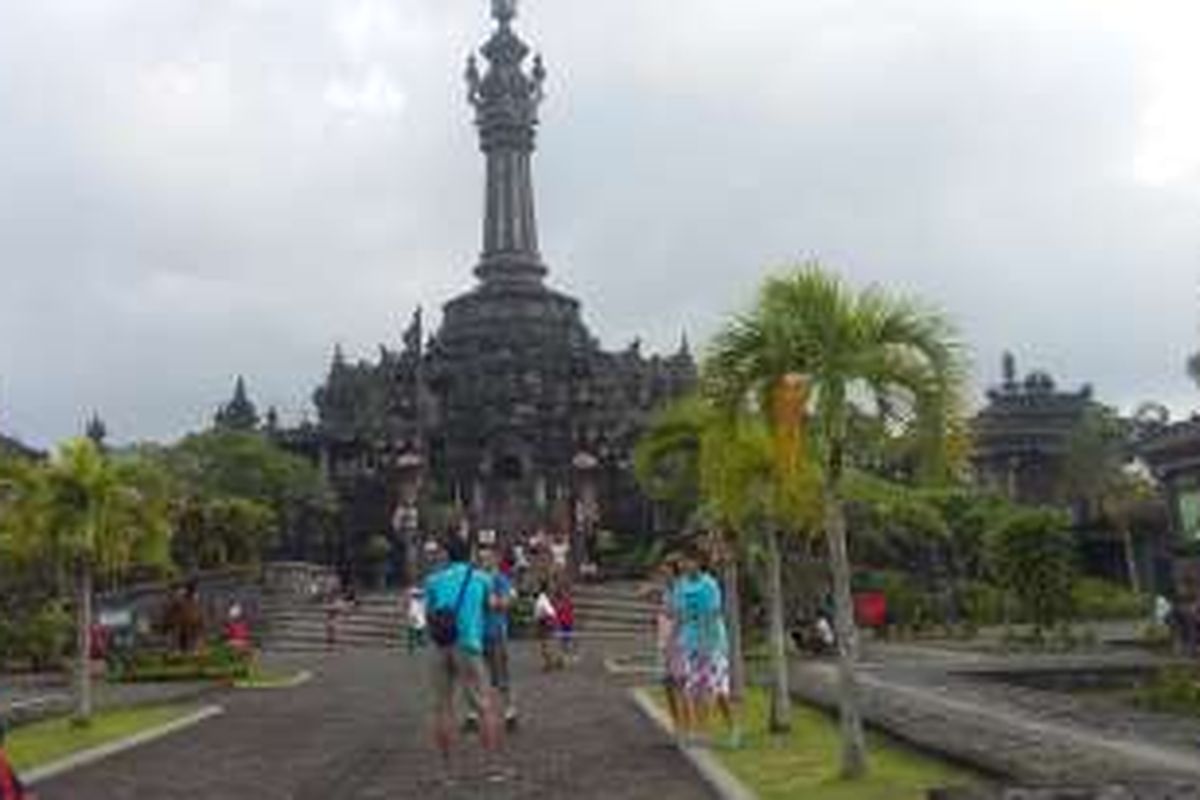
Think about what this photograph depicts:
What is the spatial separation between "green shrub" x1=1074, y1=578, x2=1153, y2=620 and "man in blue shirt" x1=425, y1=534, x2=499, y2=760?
37.1 metres

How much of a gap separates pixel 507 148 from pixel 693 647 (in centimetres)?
8318

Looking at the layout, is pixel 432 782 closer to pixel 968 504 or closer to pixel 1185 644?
pixel 1185 644

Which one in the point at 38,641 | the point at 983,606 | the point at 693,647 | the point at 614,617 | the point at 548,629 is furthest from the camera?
the point at 614,617

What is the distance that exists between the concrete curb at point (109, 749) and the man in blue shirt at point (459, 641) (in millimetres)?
3635

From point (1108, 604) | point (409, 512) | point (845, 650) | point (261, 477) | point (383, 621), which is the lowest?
point (845, 650)

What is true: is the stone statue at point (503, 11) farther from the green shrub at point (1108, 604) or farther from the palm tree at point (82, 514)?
the palm tree at point (82, 514)

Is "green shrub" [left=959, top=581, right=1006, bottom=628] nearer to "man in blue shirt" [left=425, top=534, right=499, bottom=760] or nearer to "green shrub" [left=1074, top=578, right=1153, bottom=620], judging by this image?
"green shrub" [left=1074, top=578, right=1153, bottom=620]

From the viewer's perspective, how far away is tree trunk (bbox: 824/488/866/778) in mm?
17031

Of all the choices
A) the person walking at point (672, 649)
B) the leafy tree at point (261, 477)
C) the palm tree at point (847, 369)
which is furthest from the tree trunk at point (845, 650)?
the leafy tree at point (261, 477)

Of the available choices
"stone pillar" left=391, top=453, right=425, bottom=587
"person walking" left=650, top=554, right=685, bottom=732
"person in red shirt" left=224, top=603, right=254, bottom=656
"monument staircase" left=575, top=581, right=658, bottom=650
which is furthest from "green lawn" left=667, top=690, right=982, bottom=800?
"stone pillar" left=391, top=453, right=425, bottom=587

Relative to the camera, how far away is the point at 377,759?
20.9 m

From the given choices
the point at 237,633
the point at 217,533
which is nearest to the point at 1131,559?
the point at 217,533

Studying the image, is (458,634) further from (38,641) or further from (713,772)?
(38,641)

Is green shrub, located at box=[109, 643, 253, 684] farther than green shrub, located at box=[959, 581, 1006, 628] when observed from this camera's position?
No
